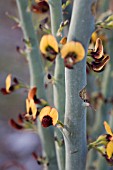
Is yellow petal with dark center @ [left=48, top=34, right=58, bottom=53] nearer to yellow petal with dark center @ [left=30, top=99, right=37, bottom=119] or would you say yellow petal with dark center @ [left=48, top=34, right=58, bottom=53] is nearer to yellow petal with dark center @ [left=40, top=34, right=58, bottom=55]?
yellow petal with dark center @ [left=40, top=34, right=58, bottom=55]

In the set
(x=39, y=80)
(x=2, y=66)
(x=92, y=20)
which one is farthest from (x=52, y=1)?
(x=2, y=66)

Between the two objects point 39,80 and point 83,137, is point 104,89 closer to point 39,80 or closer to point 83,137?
point 39,80

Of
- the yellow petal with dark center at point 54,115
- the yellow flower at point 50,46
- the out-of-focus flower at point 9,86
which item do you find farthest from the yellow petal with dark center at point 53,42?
the out-of-focus flower at point 9,86

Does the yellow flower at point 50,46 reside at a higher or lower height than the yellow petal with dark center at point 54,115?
higher

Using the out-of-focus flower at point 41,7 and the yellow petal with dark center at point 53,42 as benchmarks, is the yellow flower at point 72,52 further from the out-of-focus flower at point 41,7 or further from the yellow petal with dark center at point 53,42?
the out-of-focus flower at point 41,7

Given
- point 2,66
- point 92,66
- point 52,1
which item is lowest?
point 92,66

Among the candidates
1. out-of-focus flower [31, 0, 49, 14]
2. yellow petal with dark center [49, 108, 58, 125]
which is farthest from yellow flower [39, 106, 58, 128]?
out-of-focus flower [31, 0, 49, 14]
